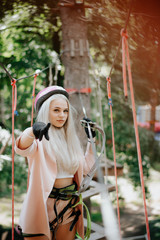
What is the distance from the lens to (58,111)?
1.38 metres

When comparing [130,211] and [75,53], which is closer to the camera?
[75,53]

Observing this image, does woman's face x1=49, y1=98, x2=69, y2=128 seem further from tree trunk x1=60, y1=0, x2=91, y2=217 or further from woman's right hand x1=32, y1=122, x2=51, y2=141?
tree trunk x1=60, y1=0, x2=91, y2=217

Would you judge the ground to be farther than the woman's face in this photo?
Yes

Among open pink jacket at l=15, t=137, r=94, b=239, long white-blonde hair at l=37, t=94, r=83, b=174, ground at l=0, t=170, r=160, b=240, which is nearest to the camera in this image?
open pink jacket at l=15, t=137, r=94, b=239

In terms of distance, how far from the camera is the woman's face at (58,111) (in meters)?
1.37

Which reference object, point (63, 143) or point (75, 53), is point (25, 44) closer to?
point (75, 53)

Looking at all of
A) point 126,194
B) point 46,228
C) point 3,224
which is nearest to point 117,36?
point 46,228

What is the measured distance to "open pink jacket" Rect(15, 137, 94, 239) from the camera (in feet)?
4.02

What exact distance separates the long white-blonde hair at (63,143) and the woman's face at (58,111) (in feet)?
0.09

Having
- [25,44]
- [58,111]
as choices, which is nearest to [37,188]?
[58,111]

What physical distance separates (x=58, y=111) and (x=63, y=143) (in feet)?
0.68

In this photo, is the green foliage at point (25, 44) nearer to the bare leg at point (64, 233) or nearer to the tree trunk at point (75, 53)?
the tree trunk at point (75, 53)

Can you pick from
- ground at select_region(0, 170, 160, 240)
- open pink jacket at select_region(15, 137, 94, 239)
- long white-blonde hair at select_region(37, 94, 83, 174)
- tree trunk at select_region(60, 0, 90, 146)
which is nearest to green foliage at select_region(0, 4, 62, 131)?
tree trunk at select_region(60, 0, 90, 146)

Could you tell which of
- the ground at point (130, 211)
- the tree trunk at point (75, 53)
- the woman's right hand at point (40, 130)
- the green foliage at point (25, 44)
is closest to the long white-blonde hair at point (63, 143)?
the woman's right hand at point (40, 130)
